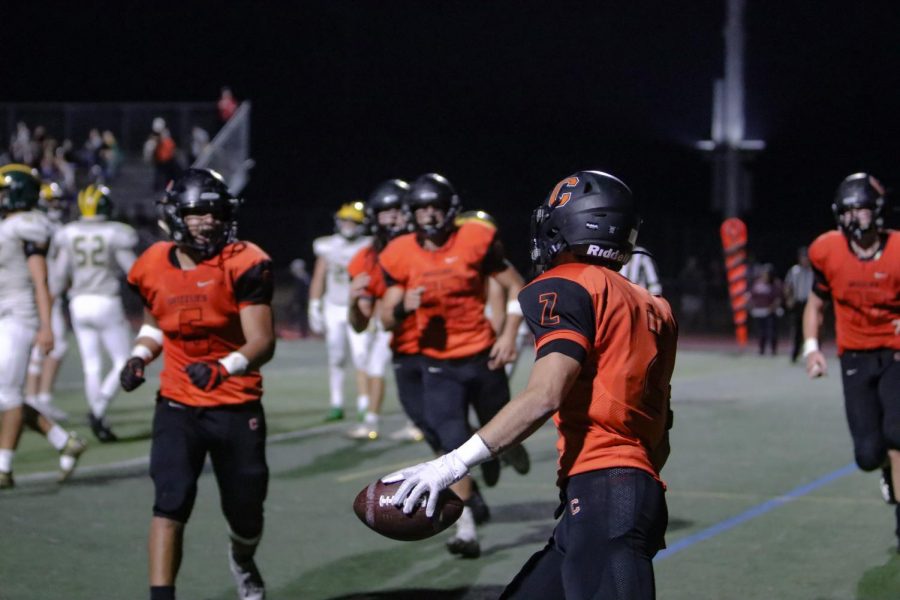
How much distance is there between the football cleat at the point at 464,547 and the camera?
23.4 ft

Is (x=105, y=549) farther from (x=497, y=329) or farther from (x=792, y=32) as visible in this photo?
(x=792, y=32)

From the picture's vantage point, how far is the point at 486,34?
5516 centimetres

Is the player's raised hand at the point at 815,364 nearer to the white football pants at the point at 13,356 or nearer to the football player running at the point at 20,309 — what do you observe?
the football player running at the point at 20,309

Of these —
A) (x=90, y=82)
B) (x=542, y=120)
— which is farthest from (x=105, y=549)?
(x=542, y=120)

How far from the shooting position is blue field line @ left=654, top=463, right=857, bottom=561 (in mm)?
7484

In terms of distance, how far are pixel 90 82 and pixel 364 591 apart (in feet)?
135

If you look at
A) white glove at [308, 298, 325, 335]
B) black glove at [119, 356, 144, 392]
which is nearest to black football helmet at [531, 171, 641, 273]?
black glove at [119, 356, 144, 392]

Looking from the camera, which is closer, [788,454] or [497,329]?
[497,329]

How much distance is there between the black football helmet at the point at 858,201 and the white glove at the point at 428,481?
4.51 metres

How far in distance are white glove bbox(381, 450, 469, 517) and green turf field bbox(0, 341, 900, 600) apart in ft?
9.39

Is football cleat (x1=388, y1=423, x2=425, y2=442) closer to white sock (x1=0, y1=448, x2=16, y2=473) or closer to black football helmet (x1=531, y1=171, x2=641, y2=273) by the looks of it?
white sock (x1=0, y1=448, x2=16, y2=473)

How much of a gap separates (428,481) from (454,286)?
13.5 ft

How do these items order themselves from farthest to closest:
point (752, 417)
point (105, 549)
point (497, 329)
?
point (752, 417)
point (497, 329)
point (105, 549)

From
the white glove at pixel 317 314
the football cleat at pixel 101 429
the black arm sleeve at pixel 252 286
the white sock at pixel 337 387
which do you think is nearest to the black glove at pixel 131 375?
the black arm sleeve at pixel 252 286
